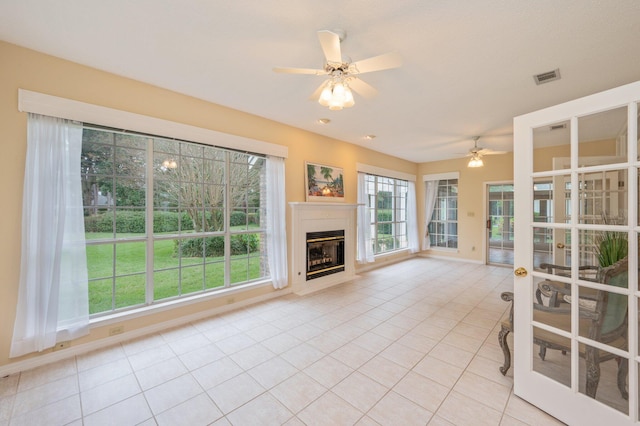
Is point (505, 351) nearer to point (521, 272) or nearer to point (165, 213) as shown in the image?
point (521, 272)

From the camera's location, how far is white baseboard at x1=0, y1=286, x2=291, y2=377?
87.2 inches

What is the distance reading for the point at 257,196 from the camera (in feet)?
13.2

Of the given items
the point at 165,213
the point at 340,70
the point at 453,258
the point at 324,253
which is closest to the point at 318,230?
the point at 324,253

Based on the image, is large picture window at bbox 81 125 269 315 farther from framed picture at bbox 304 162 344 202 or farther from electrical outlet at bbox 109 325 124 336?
framed picture at bbox 304 162 344 202

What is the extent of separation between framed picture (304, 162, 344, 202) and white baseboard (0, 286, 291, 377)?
2130mm

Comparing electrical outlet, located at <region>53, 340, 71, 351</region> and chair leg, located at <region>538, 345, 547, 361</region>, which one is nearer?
chair leg, located at <region>538, 345, 547, 361</region>

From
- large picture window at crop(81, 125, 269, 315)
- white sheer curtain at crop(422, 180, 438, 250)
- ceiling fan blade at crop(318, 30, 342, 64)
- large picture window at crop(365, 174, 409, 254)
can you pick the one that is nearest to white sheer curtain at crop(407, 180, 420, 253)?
large picture window at crop(365, 174, 409, 254)

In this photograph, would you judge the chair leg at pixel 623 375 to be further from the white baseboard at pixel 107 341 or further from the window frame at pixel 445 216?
the window frame at pixel 445 216

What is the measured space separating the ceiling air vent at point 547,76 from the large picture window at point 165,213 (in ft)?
11.9

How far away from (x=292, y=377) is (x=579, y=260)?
2303mm

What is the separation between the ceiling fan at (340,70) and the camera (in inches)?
68.9

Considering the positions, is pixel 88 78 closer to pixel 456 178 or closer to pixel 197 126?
pixel 197 126

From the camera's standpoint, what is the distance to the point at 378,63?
1.84 meters

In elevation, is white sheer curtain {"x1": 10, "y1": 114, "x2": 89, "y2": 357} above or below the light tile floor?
above
